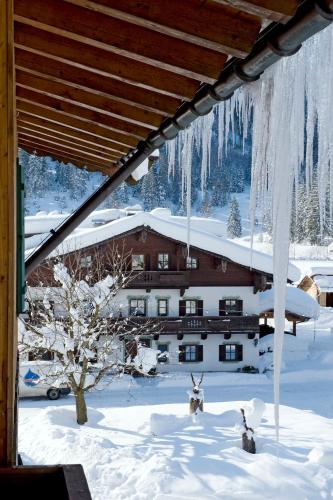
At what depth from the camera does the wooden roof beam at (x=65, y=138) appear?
13.4 ft

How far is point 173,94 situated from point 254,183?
1.72m

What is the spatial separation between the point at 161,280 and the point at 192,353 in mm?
3517

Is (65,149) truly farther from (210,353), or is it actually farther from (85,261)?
(210,353)

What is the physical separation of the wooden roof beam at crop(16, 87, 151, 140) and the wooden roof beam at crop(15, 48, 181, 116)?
0.47 meters

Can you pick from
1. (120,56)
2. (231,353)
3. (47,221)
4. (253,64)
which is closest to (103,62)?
(120,56)

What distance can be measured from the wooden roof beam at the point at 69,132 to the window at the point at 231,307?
20.5m

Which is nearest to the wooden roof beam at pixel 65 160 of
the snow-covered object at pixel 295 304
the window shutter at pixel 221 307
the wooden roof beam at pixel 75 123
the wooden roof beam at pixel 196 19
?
the wooden roof beam at pixel 75 123

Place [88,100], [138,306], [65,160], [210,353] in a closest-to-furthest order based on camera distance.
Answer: [88,100], [65,160], [138,306], [210,353]

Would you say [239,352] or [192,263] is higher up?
[192,263]

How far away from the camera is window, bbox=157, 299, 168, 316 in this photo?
77.1 feet

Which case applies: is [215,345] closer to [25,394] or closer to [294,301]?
[294,301]

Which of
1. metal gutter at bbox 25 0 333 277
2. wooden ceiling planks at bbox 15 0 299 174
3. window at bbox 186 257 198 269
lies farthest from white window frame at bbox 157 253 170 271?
metal gutter at bbox 25 0 333 277

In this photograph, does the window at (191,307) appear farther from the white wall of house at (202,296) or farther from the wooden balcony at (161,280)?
the wooden balcony at (161,280)

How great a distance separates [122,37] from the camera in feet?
6.99
